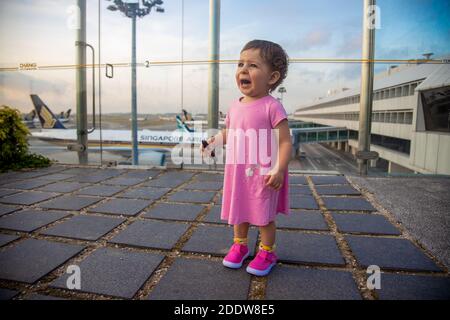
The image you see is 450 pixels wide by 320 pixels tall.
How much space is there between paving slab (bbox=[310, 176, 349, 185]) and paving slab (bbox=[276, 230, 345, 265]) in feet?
5.90

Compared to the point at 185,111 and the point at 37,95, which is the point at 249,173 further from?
the point at 37,95

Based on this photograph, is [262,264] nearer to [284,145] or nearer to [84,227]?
[284,145]

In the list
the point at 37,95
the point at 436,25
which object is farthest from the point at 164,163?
the point at 436,25

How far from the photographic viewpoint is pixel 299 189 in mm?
3564

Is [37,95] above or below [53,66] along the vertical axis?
below

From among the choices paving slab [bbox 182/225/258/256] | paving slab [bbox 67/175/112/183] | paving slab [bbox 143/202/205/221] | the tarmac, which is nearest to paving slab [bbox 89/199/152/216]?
the tarmac

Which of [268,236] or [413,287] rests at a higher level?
[268,236]

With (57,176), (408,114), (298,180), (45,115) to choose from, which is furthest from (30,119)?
(408,114)

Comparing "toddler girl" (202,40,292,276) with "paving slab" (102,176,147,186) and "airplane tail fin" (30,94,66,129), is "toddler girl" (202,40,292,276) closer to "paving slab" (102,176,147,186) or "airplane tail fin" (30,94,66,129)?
"paving slab" (102,176,147,186)

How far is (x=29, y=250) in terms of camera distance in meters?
1.92

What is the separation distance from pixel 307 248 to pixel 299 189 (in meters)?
1.63
